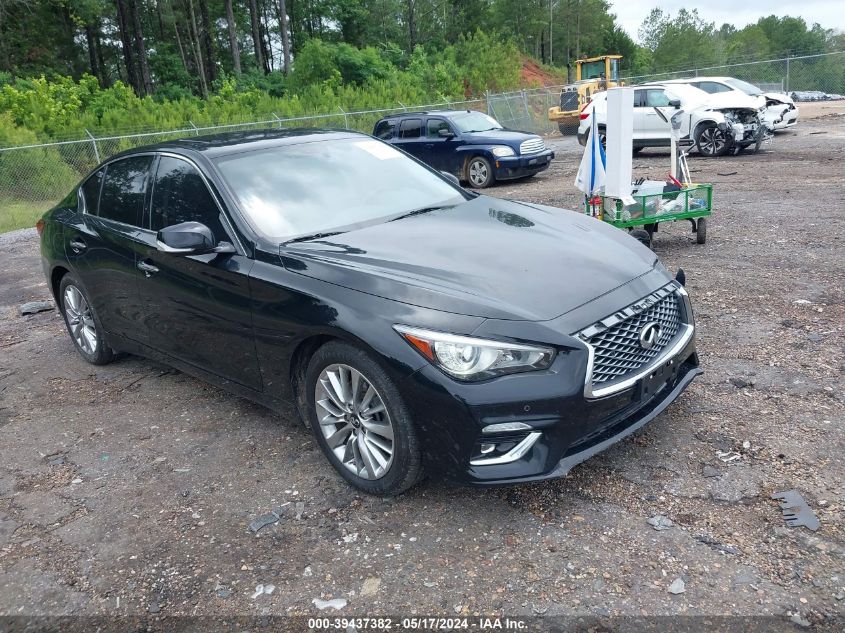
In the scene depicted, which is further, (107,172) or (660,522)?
(107,172)

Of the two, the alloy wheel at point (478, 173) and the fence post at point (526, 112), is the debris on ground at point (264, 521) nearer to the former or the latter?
the alloy wheel at point (478, 173)

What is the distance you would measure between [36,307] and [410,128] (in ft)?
31.7

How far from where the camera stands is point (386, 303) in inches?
126

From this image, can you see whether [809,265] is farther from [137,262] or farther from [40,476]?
[40,476]

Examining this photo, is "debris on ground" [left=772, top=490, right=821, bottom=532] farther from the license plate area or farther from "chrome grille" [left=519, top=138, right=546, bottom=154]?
"chrome grille" [left=519, top=138, right=546, bottom=154]

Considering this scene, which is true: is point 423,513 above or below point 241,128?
below

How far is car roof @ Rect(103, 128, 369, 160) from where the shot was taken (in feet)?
14.4

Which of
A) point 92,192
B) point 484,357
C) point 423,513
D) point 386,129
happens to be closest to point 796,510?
point 484,357

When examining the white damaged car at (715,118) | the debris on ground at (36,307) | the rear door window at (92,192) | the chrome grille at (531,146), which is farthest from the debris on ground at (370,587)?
the white damaged car at (715,118)

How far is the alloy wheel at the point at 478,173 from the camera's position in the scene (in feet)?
48.7

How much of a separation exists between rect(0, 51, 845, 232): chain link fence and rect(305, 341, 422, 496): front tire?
42.6 feet

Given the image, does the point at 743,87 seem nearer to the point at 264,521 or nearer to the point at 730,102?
the point at 730,102

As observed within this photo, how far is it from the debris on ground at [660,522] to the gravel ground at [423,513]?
29 millimetres

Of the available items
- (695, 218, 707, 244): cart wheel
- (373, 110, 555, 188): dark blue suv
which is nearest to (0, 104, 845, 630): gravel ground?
(695, 218, 707, 244): cart wheel
